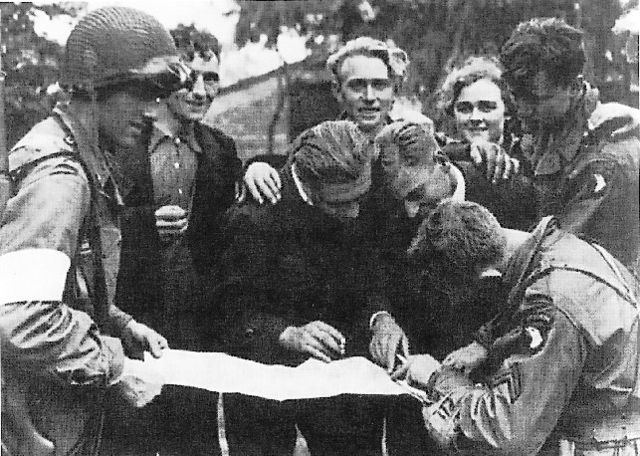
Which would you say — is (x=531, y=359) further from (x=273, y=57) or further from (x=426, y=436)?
(x=273, y=57)


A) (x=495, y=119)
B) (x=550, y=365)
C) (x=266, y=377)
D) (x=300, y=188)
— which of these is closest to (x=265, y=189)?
(x=300, y=188)

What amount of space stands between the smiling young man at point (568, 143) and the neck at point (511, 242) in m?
0.18

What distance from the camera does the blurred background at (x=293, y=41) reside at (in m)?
4.09

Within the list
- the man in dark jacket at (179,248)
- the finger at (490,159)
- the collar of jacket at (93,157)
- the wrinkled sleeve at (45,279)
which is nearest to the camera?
the wrinkled sleeve at (45,279)

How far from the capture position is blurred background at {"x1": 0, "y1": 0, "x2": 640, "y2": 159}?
4.09m

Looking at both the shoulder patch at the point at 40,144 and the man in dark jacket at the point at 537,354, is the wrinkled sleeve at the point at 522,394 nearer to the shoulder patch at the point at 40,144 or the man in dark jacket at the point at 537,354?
the man in dark jacket at the point at 537,354

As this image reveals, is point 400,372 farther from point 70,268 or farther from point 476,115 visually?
point 70,268

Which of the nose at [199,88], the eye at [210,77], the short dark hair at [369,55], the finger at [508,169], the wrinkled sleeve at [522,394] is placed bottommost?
the wrinkled sleeve at [522,394]

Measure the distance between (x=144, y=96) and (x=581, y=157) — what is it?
1948 millimetres

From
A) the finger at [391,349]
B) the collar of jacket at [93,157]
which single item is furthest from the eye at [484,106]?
the collar of jacket at [93,157]

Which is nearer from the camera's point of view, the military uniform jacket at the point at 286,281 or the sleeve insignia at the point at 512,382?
the sleeve insignia at the point at 512,382

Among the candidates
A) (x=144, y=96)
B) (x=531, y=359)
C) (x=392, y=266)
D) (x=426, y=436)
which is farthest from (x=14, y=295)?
(x=531, y=359)

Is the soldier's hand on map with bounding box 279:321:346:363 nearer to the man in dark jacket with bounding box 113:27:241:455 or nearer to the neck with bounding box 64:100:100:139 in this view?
the man in dark jacket with bounding box 113:27:241:455

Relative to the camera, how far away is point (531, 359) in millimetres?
3898
